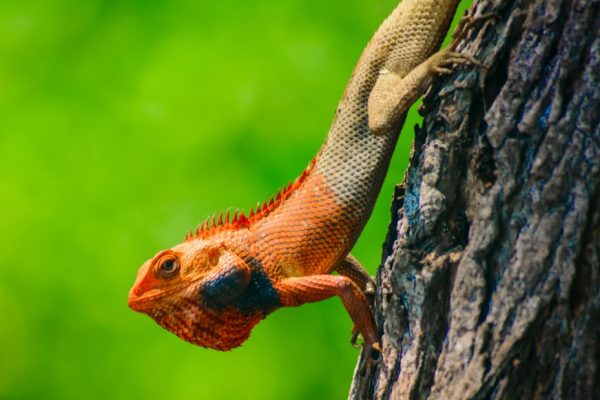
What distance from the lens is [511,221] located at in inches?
81.5

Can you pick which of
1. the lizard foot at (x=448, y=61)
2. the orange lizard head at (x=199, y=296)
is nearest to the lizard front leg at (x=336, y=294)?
the orange lizard head at (x=199, y=296)

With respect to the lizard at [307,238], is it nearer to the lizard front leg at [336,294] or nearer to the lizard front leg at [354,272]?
the lizard front leg at [336,294]

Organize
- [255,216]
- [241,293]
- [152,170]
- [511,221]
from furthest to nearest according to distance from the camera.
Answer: [152,170] < [255,216] < [241,293] < [511,221]

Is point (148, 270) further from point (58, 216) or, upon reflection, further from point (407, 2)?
point (58, 216)

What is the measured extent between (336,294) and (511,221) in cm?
93

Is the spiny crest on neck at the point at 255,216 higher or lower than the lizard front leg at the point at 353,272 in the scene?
higher

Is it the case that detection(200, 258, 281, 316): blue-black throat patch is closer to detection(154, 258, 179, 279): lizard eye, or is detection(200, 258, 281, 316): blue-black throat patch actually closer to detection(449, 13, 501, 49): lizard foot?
detection(154, 258, 179, 279): lizard eye

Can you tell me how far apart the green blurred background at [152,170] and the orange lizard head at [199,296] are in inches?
56.7

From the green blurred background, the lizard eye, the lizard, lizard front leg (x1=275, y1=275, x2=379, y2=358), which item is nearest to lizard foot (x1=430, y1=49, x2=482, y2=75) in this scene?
the lizard

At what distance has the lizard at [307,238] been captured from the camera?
120 inches

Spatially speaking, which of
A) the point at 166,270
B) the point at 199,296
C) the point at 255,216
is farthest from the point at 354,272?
the point at 166,270

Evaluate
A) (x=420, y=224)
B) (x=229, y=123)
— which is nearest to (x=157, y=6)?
(x=229, y=123)

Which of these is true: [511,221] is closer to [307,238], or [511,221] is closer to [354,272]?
[307,238]

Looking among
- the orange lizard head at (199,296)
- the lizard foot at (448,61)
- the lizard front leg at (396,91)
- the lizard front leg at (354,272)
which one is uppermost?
the lizard front leg at (396,91)
